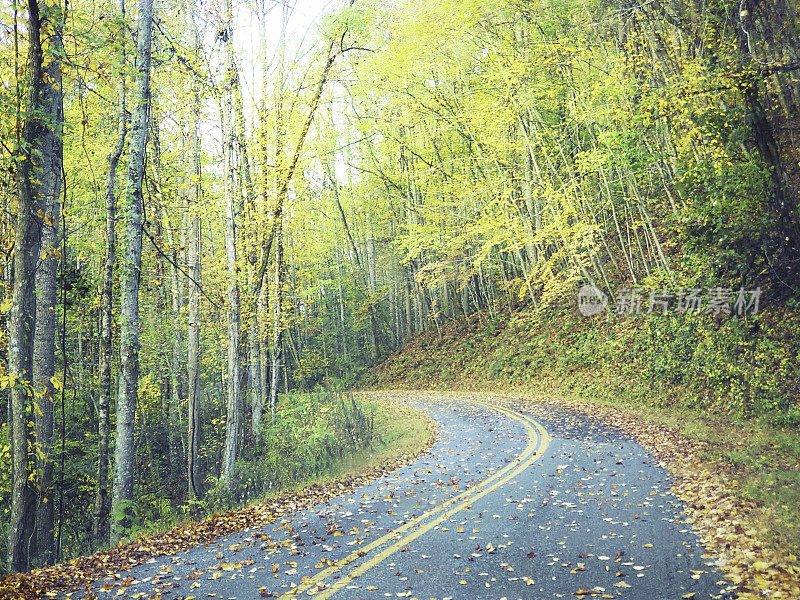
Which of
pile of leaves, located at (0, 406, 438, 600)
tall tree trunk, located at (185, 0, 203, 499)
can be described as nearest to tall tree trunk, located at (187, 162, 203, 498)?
tall tree trunk, located at (185, 0, 203, 499)

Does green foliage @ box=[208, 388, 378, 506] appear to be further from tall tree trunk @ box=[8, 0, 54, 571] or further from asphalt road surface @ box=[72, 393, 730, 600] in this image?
tall tree trunk @ box=[8, 0, 54, 571]

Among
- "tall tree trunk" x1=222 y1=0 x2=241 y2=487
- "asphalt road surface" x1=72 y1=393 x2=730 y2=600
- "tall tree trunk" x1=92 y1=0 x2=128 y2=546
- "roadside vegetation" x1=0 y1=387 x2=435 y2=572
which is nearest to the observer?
"asphalt road surface" x1=72 y1=393 x2=730 y2=600

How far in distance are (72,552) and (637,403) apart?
14935 mm

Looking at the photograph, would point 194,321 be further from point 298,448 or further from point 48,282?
point 48,282

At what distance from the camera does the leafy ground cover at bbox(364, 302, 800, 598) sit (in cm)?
578

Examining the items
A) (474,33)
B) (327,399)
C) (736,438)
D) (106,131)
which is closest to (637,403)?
(736,438)

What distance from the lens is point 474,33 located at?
20422 millimetres

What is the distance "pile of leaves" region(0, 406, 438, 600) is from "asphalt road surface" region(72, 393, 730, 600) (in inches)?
11.4

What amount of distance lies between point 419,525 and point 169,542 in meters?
2.96

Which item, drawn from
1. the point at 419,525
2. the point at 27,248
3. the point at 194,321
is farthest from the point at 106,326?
the point at 419,525

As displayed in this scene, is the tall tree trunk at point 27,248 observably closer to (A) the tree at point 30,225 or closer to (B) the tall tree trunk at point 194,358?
(A) the tree at point 30,225

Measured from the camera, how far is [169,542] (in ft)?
21.6

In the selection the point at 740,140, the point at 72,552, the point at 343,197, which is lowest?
the point at 72,552

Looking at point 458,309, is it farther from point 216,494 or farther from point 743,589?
point 743,589
